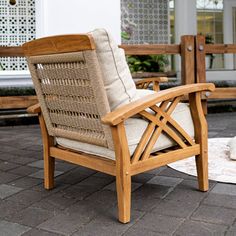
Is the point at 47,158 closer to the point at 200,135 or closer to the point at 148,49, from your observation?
the point at 200,135

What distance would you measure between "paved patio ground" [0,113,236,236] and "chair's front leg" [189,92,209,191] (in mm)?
74

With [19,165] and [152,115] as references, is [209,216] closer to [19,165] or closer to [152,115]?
[152,115]

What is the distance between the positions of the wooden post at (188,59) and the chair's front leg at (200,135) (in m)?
2.34

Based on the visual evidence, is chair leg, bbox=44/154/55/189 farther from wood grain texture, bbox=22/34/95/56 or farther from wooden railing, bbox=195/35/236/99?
wooden railing, bbox=195/35/236/99

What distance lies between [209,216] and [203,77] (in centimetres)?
289

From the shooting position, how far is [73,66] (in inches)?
74.7

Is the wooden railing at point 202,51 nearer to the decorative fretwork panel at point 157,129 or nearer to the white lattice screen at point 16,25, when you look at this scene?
the decorative fretwork panel at point 157,129

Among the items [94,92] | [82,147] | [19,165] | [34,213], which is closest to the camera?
[94,92]

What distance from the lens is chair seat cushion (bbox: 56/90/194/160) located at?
6.16 feet

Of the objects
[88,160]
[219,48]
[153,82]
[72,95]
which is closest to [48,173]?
[88,160]

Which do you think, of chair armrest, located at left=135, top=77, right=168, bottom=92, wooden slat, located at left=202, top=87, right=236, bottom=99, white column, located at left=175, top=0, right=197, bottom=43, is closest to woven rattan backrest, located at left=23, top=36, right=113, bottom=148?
chair armrest, located at left=135, top=77, right=168, bottom=92

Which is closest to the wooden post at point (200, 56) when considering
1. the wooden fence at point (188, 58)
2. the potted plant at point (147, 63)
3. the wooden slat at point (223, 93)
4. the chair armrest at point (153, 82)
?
the wooden fence at point (188, 58)

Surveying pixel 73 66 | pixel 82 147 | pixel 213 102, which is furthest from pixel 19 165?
pixel 213 102

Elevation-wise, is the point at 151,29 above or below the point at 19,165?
above
